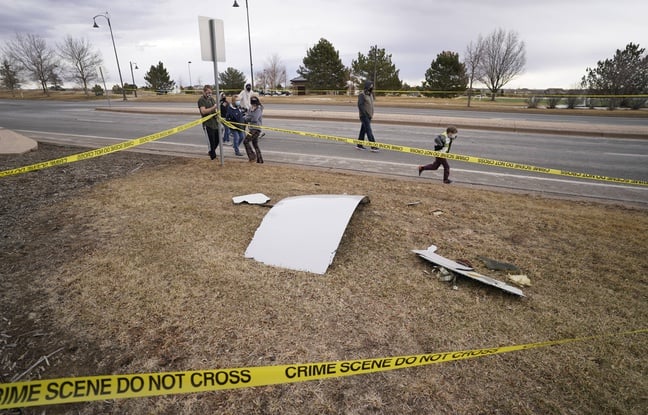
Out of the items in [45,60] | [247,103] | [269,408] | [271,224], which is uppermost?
[45,60]

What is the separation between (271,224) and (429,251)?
1.90 metres

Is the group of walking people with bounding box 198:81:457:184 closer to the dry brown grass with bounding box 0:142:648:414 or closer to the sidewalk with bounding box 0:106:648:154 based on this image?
the dry brown grass with bounding box 0:142:648:414

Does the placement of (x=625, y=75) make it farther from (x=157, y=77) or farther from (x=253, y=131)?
(x=157, y=77)

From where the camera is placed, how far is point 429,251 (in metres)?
4.01

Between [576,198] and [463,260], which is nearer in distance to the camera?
[463,260]

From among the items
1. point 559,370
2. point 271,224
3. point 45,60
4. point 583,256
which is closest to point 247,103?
point 271,224

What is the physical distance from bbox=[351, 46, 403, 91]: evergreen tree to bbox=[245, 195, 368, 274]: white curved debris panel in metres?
47.7

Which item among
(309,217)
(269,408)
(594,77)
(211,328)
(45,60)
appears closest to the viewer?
(269,408)

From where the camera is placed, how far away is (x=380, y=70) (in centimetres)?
4900

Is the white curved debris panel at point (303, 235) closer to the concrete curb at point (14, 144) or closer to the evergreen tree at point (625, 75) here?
the concrete curb at point (14, 144)

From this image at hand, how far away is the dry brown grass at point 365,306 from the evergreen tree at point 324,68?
49.1 meters

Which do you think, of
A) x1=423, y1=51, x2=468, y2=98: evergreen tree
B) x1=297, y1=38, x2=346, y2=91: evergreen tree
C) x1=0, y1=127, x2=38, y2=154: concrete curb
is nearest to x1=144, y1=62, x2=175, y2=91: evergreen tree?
x1=297, y1=38, x2=346, y2=91: evergreen tree

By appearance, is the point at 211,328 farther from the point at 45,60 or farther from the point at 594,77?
the point at 45,60

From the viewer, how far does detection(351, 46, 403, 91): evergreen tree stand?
161ft
